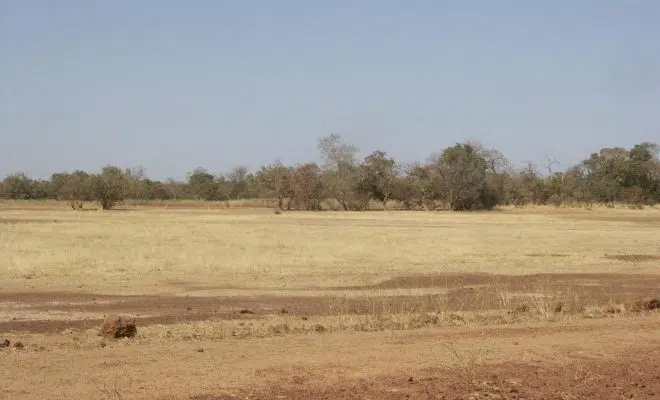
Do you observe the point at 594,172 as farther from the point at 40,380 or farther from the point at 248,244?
the point at 40,380

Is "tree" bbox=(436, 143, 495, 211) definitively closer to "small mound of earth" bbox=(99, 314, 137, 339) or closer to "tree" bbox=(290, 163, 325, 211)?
"tree" bbox=(290, 163, 325, 211)

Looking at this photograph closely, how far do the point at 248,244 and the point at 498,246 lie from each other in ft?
41.2

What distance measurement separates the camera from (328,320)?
54.6ft

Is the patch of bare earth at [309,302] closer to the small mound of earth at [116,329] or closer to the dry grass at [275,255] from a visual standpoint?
the dry grass at [275,255]

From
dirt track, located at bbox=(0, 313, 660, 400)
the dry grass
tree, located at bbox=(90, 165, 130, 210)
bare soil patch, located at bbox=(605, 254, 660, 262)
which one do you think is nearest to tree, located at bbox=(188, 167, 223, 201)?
tree, located at bbox=(90, 165, 130, 210)

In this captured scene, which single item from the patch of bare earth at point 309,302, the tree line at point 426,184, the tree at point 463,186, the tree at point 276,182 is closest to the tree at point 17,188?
the tree line at point 426,184

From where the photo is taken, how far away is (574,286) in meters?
24.7

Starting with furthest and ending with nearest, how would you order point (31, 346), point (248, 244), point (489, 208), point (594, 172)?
1. point (594, 172)
2. point (489, 208)
3. point (248, 244)
4. point (31, 346)

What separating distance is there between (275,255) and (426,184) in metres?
67.1

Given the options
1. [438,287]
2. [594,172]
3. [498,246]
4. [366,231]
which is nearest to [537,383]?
[438,287]

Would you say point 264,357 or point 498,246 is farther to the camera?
point 498,246

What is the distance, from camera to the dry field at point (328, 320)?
10.3 m

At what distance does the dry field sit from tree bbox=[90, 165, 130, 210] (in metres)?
57.4

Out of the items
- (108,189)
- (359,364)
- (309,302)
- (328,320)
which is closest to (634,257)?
(309,302)
